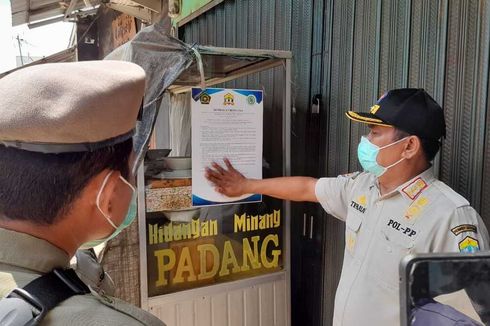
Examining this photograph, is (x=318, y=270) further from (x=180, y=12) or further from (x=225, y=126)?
(x=180, y=12)

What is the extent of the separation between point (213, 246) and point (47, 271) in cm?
173

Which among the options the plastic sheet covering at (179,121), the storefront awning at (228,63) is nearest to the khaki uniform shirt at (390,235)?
the storefront awning at (228,63)

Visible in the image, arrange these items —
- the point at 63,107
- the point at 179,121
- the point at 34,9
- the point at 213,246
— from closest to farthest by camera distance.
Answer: the point at 63,107, the point at 213,246, the point at 179,121, the point at 34,9

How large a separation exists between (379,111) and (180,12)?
13.2 feet

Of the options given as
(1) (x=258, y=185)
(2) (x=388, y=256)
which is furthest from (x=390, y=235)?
(1) (x=258, y=185)

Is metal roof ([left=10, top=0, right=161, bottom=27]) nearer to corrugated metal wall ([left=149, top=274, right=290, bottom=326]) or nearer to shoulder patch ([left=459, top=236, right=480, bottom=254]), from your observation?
corrugated metal wall ([left=149, top=274, right=290, bottom=326])

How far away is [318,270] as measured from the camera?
282cm

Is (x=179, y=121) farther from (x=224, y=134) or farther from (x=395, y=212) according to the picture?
(x=395, y=212)

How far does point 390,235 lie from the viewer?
180 centimetres

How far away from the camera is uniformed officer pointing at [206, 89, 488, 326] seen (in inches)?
64.4

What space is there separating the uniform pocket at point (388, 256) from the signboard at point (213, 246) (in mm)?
894

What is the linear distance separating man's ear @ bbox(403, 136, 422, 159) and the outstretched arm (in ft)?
2.05

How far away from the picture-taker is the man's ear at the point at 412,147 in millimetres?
1801

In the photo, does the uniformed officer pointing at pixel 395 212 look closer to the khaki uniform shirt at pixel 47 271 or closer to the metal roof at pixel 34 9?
the khaki uniform shirt at pixel 47 271
